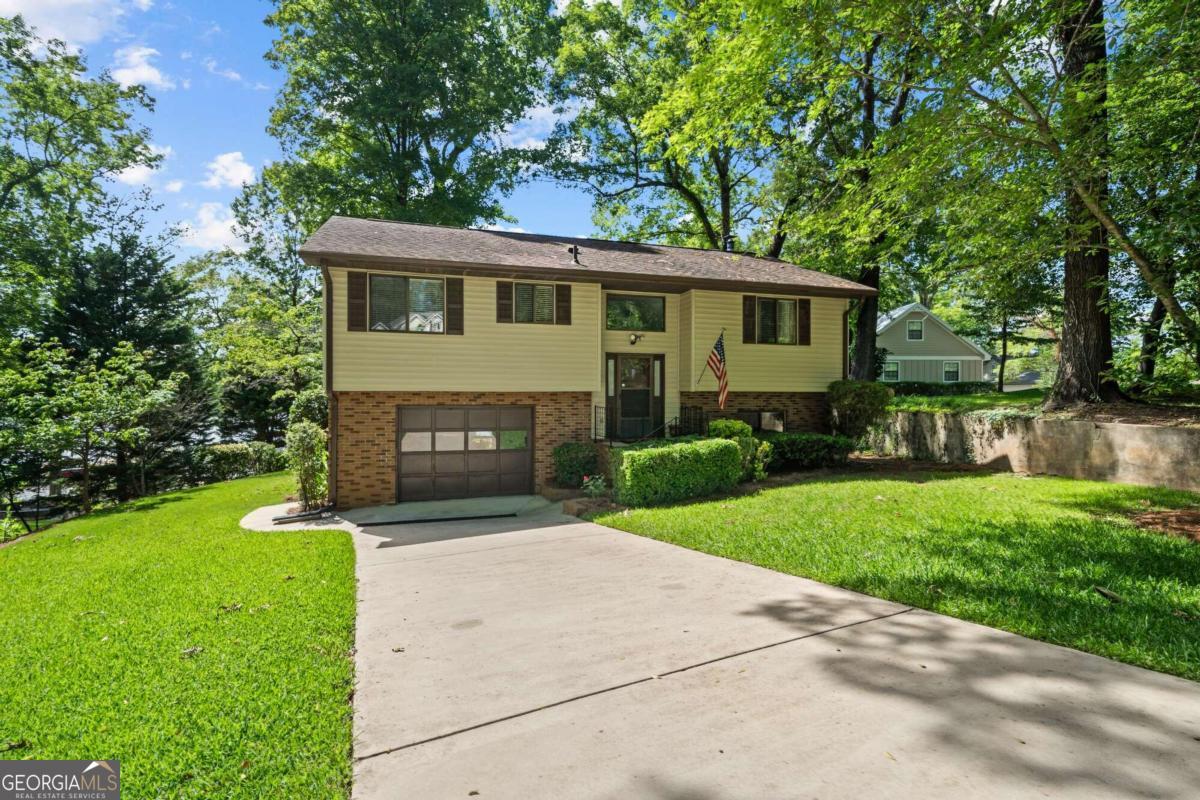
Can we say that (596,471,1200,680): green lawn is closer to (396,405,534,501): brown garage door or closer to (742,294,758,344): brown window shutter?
(396,405,534,501): brown garage door

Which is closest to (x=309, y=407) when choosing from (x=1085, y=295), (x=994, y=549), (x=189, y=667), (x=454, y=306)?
(x=454, y=306)

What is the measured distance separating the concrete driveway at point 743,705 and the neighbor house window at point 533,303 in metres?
7.93

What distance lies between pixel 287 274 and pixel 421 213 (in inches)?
490

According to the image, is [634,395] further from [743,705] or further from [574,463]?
[743,705]

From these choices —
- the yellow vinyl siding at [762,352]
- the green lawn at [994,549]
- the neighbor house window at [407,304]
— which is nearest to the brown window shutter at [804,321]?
the yellow vinyl siding at [762,352]

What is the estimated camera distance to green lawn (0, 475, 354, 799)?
2.77 m

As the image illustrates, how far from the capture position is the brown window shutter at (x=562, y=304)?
41.1 feet

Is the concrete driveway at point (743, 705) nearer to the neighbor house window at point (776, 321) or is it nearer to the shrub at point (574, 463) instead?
the shrub at point (574, 463)

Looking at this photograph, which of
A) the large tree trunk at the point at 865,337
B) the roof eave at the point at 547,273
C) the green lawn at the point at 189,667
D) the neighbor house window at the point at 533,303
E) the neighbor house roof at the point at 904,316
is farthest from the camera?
the neighbor house roof at the point at 904,316

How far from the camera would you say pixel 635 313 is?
45.8 ft

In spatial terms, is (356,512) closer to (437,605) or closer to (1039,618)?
(437,605)

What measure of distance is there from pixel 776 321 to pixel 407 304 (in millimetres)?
9251

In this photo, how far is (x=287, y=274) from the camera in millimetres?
30141

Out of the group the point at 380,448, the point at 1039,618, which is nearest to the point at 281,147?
the point at 380,448
